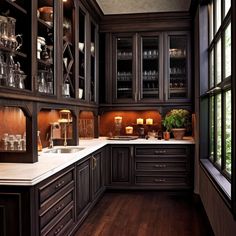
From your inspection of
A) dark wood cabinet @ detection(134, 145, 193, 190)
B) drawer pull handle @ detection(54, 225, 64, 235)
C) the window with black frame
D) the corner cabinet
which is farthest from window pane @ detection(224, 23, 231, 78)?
the corner cabinet

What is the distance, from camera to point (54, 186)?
2828 mm

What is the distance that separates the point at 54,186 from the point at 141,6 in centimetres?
383

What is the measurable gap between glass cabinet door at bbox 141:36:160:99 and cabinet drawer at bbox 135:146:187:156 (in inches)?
36.3

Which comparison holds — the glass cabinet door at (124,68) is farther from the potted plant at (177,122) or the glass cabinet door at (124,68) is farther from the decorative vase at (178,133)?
the decorative vase at (178,133)

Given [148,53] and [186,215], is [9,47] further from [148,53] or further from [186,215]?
[148,53]

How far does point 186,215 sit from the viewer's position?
426 centimetres

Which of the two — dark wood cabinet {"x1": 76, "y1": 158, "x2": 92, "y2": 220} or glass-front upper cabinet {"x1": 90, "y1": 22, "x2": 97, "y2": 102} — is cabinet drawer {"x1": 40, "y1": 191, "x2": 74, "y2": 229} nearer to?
dark wood cabinet {"x1": 76, "y1": 158, "x2": 92, "y2": 220}

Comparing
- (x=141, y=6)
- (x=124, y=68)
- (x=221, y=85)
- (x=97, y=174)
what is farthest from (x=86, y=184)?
(x=141, y=6)

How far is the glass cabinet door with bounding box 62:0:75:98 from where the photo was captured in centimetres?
391

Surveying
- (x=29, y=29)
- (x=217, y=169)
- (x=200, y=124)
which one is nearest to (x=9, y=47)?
(x=29, y=29)

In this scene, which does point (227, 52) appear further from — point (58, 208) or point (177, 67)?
point (177, 67)

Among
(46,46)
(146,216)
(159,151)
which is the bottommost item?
(146,216)

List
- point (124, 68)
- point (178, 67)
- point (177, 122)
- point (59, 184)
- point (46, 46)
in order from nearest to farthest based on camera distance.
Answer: point (59, 184) < point (46, 46) < point (177, 122) < point (178, 67) < point (124, 68)

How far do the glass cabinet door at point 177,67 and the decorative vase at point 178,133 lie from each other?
0.56 m
